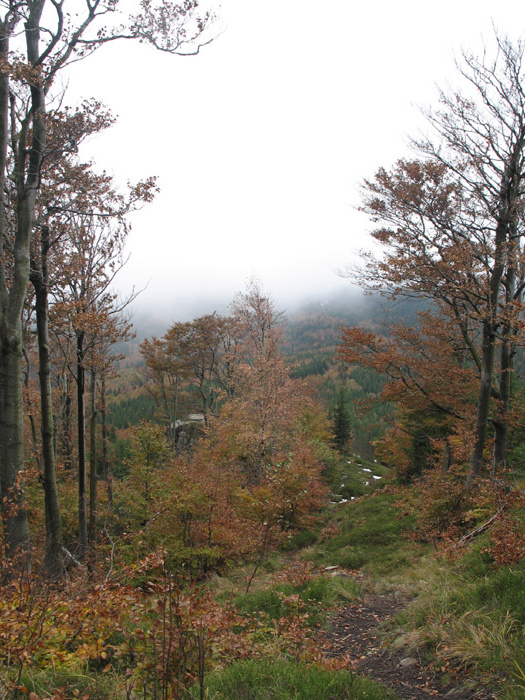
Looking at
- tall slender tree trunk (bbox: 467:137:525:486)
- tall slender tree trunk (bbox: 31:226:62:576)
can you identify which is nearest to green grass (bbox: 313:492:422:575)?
tall slender tree trunk (bbox: 467:137:525:486)

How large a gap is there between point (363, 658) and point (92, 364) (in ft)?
25.1

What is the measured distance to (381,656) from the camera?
3.90 m

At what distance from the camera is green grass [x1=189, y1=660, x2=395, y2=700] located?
261 centimetres

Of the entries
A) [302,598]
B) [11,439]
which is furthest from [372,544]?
[11,439]

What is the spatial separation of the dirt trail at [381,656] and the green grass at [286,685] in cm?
31

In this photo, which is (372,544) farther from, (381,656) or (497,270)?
(497,270)

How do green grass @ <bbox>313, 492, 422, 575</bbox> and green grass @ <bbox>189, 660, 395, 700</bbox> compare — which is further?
green grass @ <bbox>313, 492, 422, 575</bbox>

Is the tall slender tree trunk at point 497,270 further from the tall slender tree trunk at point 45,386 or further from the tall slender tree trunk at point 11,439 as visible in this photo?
the tall slender tree trunk at point 45,386

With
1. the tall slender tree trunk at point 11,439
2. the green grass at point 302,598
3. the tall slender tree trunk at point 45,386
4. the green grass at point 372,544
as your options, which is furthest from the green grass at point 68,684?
the green grass at point 372,544

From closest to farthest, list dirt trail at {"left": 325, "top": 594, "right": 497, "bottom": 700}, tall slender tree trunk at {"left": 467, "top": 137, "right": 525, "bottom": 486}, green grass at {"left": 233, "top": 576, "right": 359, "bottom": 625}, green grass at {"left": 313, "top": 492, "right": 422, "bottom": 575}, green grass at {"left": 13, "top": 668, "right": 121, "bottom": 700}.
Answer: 1. green grass at {"left": 13, "top": 668, "right": 121, "bottom": 700}
2. dirt trail at {"left": 325, "top": 594, "right": 497, "bottom": 700}
3. green grass at {"left": 233, "top": 576, "right": 359, "bottom": 625}
4. tall slender tree trunk at {"left": 467, "top": 137, "right": 525, "bottom": 486}
5. green grass at {"left": 313, "top": 492, "right": 422, "bottom": 575}

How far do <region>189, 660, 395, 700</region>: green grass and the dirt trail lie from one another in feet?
1.03

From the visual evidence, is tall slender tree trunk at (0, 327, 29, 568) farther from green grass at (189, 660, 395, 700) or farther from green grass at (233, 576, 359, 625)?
green grass at (189, 660, 395, 700)

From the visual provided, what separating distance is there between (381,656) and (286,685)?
1.70 meters

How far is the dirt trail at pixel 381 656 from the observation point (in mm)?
3035
